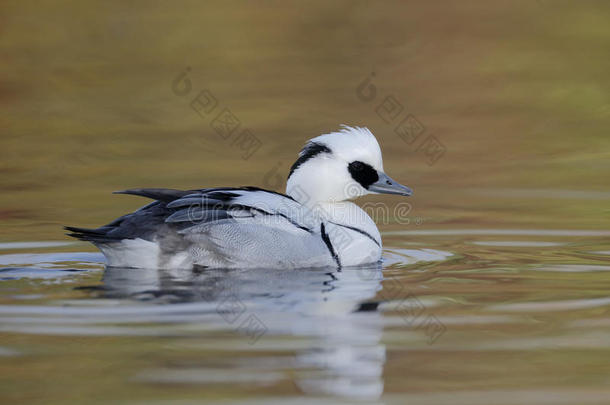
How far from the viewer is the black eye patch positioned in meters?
Answer: 8.62

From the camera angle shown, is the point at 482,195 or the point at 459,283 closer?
the point at 459,283

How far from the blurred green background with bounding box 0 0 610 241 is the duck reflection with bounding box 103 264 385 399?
7.91 feet

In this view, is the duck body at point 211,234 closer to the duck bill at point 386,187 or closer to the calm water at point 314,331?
the calm water at point 314,331

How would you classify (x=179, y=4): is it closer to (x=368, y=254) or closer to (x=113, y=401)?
(x=368, y=254)

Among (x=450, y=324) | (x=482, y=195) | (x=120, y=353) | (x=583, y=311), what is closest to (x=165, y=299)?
(x=120, y=353)

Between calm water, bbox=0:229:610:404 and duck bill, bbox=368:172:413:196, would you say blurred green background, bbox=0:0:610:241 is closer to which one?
duck bill, bbox=368:172:413:196

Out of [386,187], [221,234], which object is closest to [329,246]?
[386,187]

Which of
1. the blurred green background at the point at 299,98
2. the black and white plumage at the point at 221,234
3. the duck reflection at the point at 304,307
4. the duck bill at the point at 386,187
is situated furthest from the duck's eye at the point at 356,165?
the blurred green background at the point at 299,98

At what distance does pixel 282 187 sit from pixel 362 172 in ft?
11.4

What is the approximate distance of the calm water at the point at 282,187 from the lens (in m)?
5.56

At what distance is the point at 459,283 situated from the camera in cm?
780

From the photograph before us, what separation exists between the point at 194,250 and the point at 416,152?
6.06 m

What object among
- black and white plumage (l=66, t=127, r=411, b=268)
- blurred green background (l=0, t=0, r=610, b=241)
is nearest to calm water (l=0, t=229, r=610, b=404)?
black and white plumage (l=66, t=127, r=411, b=268)

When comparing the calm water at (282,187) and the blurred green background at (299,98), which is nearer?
the calm water at (282,187)
